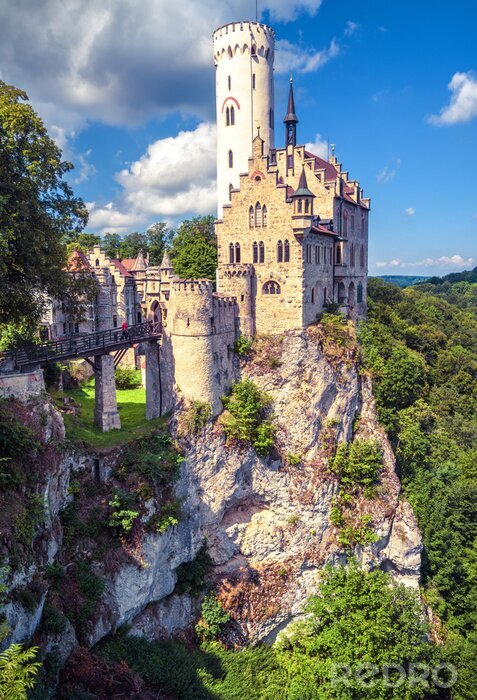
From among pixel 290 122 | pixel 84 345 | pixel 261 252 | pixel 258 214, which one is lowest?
pixel 84 345

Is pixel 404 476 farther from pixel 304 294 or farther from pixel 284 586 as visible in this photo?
pixel 304 294

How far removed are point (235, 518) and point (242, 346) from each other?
11.6m

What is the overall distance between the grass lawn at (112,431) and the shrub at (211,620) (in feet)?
36.1

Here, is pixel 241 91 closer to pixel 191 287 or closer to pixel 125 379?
pixel 191 287

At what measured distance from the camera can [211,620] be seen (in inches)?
1192

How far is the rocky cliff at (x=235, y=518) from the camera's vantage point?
Result: 2316cm

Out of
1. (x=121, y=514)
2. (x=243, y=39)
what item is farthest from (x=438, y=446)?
(x=243, y=39)

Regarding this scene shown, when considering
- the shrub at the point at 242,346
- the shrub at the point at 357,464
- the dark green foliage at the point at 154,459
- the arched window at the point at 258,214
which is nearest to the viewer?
the dark green foliage at the point at 154,459

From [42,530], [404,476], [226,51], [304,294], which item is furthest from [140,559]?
[226,51]

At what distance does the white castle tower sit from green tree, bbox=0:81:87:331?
20.5m

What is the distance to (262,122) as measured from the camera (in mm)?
43875

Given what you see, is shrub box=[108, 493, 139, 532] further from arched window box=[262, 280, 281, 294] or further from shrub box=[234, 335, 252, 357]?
arched window box=[262, 280, 281, 294]

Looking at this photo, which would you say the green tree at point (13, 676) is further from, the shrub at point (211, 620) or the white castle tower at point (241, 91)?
the white castle tower at point (241, 91)

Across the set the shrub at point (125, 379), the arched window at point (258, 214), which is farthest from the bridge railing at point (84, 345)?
the arched window at point (258, 214)
